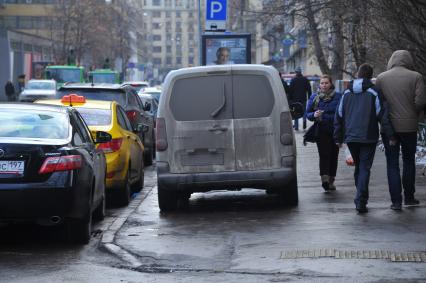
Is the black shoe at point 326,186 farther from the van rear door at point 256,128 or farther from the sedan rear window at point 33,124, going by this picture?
the sedan rear window at point 33,124

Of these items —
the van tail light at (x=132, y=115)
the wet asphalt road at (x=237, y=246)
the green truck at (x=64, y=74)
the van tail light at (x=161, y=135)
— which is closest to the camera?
the wet asphalt road at (x=237, y=246)

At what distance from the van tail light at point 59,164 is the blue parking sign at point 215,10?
1990cm

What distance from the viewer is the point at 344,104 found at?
12.1 meters

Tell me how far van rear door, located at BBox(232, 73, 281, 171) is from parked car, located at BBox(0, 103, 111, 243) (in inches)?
103

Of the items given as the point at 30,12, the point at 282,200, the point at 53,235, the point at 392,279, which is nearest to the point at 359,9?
the point at 282,200

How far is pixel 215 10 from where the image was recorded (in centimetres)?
2947

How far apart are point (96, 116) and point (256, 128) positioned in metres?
3.04

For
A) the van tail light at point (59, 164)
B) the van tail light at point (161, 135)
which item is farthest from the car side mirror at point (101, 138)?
the van tail light at point (59, 164)

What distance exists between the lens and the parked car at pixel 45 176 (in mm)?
9359

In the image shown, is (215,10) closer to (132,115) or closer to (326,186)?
(132,115)

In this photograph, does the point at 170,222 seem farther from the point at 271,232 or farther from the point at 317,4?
the point at 317,4

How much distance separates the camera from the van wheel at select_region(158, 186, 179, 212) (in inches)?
508

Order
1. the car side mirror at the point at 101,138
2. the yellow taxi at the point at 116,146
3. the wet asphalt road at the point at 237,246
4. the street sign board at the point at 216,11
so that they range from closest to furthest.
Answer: the wet asphalt road at the point at 237,246
the car side mirror at the point at 101,138
the yellow taxi at the point at 116,146
the street sign board at the point at 216,11

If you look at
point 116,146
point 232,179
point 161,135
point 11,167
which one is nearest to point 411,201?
point 232,179
